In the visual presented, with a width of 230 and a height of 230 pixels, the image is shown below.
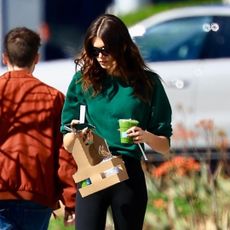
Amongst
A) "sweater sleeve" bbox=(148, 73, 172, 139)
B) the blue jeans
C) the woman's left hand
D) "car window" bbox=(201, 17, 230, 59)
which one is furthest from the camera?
"car window" bbox=(201, 17, 230, 59)

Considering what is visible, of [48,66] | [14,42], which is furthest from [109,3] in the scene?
[14,42]

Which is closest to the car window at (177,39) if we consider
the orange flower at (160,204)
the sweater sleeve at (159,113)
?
the orange flower at (160,204)

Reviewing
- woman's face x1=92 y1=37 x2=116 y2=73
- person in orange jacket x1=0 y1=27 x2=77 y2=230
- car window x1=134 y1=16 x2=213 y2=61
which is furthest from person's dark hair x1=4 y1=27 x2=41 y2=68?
car window x1=134 y1=16 x2=213 y2=61

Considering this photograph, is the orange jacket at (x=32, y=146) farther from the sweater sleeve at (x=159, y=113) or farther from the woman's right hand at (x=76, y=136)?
the sweater sleeve at (x=159, y=113)

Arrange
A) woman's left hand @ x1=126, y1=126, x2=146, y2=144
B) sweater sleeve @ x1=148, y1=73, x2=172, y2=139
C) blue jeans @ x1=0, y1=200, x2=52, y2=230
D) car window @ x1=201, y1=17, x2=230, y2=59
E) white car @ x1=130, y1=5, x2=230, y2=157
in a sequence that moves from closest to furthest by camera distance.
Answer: woman's left hand @ x1=126, y1=126, x2=146, y2=144 < sweater sleeve @ x1=148, y1=73, x2=172, y2=139 < blue jeans @ x1=0, y1=200, x2=52, y2=230 < white car @ x1=130, y1=5, x2=230, y2=157 < car window @ x1=201, y1=17, x2=230, y2=59

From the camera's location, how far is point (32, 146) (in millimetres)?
4812

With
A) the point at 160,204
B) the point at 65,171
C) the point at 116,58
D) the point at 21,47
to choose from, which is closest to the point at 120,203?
the point at 65,171

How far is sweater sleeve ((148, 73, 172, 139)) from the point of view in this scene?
4719 mm

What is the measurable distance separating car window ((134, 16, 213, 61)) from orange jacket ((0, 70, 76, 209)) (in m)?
4.67

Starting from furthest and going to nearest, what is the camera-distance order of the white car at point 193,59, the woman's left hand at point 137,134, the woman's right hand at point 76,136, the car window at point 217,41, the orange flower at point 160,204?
the car window at point 217,41
the white car at point 193,59
the orange flower at point 160,204
the woman's right hand at point 76,136
the woman's left hand at point 137,134

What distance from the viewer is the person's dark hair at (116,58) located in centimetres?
465

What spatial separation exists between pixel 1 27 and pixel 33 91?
10.4m

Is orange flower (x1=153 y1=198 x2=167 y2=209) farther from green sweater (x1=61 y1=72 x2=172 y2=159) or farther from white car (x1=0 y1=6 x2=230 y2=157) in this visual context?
white car (x1=0 y1=6 x2=230 y2=157)

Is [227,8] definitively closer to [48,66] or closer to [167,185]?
[48,66]
